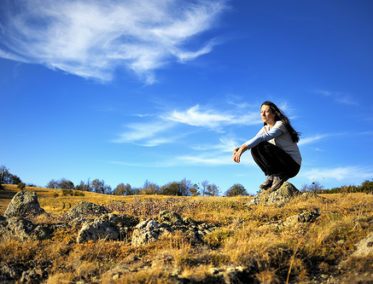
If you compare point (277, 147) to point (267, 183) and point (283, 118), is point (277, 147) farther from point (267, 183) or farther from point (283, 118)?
point (267, 183)

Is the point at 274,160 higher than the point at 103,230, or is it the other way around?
the point at 274,160

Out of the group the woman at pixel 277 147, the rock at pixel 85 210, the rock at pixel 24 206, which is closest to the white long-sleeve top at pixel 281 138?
the woman at pixel 277 147

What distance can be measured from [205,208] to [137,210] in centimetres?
209

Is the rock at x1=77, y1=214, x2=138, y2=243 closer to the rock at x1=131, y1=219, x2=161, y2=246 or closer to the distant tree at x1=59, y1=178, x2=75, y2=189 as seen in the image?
the rock at x1=131, y1=219, x2=161, y2=246

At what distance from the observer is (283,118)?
10.1 m

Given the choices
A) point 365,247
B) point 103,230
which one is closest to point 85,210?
point 103,230

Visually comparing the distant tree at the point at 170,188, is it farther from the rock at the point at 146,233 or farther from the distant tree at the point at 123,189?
the rock at the point at 146,233

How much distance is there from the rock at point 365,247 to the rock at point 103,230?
4191 mm

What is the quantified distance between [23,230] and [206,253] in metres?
4.08

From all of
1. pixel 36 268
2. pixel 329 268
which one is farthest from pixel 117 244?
pixel 329 268

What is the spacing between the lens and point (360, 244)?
234 inches

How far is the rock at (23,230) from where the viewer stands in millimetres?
7539

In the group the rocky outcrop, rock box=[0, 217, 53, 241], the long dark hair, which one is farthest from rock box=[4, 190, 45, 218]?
the long dark hair

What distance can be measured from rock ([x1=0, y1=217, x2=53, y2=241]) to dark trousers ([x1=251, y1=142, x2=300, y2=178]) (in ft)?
18.1
